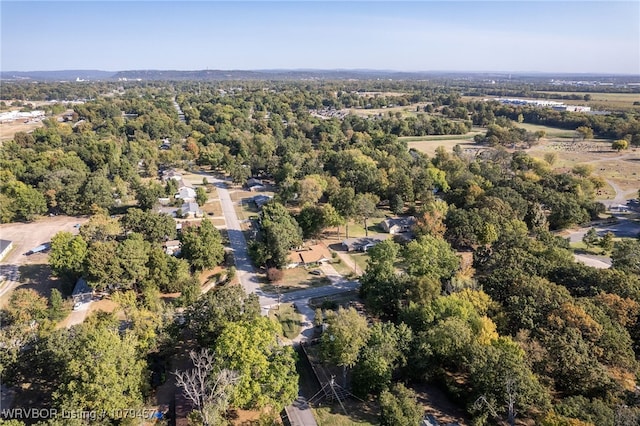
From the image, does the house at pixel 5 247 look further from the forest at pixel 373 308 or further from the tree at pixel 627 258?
the tree at pixel 627 258

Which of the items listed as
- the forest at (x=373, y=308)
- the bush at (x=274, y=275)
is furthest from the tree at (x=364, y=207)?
the bush at (x=274, y=275)

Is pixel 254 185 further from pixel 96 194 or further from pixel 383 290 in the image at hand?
pixel 383 290

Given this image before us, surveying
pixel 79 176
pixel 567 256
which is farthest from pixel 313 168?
pixel 567 256

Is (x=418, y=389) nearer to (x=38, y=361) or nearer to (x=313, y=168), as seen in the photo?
(x=38, y=361)

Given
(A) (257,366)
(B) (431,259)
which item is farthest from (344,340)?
(B) (431,259)

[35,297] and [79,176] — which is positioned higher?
[79,176]
